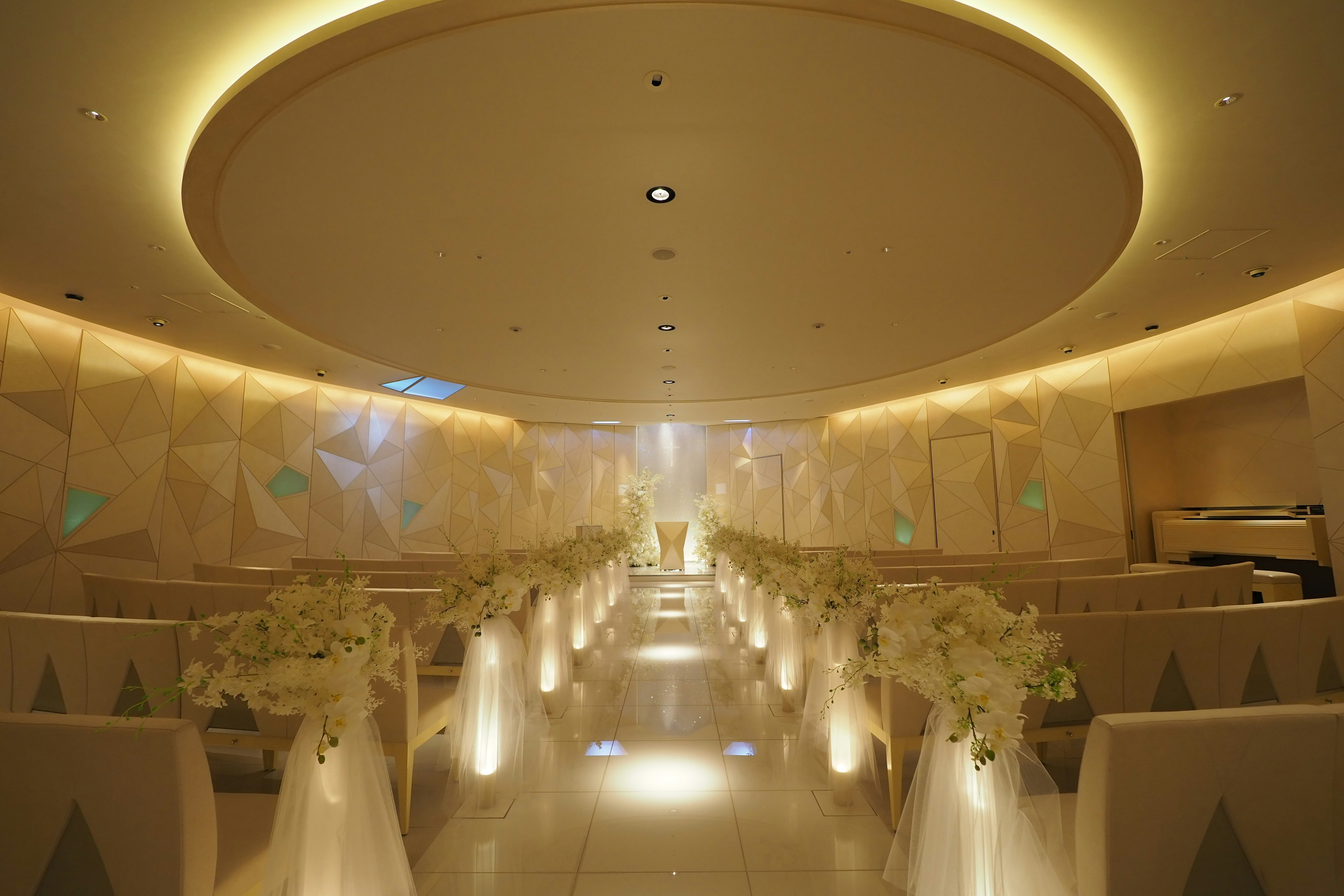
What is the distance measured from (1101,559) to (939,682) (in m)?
6.18

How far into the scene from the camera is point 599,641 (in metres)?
7.76

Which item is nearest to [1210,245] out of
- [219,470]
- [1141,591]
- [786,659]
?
[1141,591]

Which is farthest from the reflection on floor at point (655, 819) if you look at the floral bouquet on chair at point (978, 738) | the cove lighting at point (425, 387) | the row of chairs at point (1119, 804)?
the cove lighting at point (425, 387)

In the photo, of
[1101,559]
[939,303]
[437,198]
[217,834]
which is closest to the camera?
[217,834]

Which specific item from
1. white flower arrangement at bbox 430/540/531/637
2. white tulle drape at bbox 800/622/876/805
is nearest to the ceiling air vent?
white tulle drape at bbox 800/622/876/805

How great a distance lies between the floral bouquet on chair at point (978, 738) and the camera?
1872 mm

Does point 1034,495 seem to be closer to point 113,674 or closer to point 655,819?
point 655,819

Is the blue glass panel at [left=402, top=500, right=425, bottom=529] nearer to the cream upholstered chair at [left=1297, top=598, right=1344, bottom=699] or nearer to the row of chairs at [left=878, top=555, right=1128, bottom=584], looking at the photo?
the row of chairs at [left=878, top=555, right=1128, bottom=584]

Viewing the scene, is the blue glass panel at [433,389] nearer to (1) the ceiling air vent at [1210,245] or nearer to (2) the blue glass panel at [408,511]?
(2) the blue glass panel at [408,511]

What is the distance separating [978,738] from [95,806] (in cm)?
261

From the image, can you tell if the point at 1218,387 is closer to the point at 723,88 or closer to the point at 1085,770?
the point at 723,88

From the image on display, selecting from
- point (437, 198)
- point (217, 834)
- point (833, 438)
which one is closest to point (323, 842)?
point (217, 834)

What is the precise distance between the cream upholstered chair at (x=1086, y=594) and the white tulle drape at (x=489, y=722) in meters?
4.16

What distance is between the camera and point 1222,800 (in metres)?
1.63
